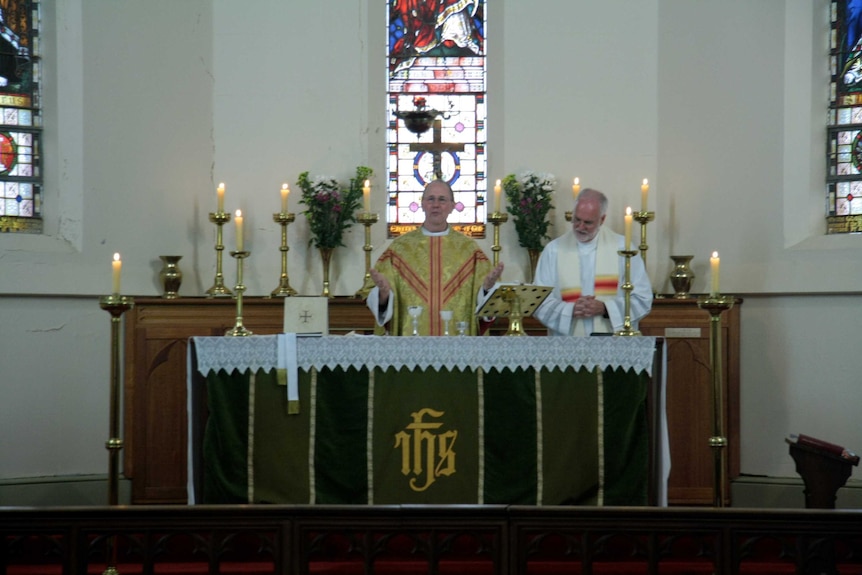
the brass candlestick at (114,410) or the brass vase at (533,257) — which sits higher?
the brass vase at (533,257)

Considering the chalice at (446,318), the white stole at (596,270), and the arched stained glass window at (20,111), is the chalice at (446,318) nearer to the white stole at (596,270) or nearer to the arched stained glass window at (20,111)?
the white stole at (596,270)

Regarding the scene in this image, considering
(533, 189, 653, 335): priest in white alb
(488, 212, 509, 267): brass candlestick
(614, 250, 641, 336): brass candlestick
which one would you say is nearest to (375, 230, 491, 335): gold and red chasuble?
(533, 189, 653, 335): priest in white alb

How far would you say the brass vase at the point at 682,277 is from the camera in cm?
892

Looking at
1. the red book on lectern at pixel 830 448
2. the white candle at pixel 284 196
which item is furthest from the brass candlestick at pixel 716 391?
the white candle at pixel 284 196

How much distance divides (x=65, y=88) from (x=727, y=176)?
16.6ft

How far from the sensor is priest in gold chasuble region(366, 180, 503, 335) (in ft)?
25.6

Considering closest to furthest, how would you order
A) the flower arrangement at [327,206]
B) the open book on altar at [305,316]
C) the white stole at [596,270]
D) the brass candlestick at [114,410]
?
the brass candlestick at [114,410], the open book on altar at [305,316], the white stole at [596,270], the flower arrangement at [327,206]

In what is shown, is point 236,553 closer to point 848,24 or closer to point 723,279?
point 723,279

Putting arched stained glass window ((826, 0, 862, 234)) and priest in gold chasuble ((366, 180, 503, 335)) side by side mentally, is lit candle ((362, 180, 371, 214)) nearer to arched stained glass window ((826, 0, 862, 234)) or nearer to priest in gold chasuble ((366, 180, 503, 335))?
priest in gold chasuble ((366, 180, 503, 335))

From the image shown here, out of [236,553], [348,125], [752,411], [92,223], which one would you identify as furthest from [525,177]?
[236,553]

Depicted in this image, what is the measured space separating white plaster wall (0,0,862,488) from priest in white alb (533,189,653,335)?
1.30m

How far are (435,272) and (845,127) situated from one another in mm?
3574

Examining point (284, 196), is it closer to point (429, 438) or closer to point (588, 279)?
point (588, 279)

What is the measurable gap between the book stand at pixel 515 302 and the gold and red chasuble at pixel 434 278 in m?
Answer: 0.55
